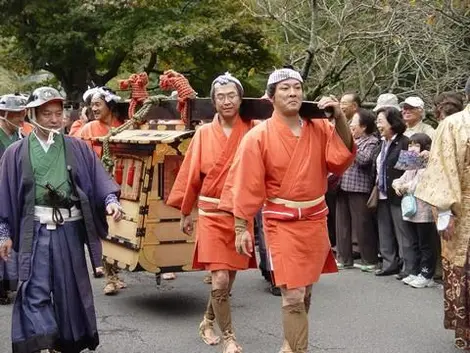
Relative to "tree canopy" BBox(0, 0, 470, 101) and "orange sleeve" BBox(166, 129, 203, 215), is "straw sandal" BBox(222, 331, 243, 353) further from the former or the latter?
"tree canopy" BBox(0, 0, 470, 101)

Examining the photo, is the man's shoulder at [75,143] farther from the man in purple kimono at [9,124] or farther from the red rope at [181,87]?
the man in purple kimono at [9,124]

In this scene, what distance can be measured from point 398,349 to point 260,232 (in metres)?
2.06

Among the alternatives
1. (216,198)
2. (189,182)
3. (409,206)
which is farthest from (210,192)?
(409,206)

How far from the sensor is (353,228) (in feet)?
26.7

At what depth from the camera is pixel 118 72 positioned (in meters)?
22.9

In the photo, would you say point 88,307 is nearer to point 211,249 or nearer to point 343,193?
point 211,249

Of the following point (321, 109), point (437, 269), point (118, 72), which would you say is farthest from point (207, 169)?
point (118, 72)

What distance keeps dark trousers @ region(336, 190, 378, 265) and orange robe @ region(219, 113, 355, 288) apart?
3.40m

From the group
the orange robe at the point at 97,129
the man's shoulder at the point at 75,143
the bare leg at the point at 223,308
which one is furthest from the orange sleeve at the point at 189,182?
the orange robe at the point at 97,129

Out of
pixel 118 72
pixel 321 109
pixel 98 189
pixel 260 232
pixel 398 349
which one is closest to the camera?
pixel 321 109

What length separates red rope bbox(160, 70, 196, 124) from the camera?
6.11m

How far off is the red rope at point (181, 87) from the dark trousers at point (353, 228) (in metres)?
2.52

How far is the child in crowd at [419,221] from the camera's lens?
702 cm

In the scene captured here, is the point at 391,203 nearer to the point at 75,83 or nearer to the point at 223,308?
the point at 223,308
